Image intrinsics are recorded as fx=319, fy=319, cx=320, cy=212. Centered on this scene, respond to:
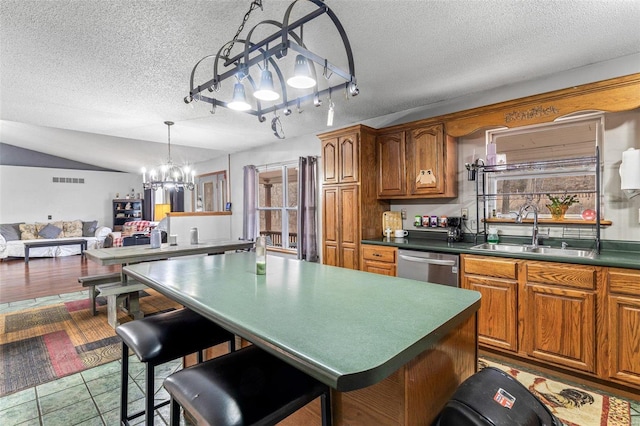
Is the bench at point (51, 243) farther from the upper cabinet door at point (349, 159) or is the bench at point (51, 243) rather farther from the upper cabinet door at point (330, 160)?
the upper cabinet door at point (349, 159)

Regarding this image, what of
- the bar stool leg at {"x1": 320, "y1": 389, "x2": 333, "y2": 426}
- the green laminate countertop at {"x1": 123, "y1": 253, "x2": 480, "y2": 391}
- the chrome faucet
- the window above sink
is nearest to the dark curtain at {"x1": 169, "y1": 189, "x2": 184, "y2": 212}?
the green laminate countertop at {"x1": 123, "y1": 253, "x2": 480, "y2": 391}

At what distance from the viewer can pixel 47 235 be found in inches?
348

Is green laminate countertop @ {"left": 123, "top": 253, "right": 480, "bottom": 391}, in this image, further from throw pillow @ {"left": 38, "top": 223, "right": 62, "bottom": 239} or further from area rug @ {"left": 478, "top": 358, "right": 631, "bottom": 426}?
throw pillow @ {"left": 38, "top": 223, "right": 62, "bottom": 239}

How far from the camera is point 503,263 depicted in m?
2.61

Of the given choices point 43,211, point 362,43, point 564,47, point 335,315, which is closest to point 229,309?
point 335,315

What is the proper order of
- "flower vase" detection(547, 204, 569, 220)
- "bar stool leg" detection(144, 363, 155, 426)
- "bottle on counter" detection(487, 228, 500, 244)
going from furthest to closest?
"bottle on counter" detection(487, 228, 500, 244)
"flower vase" detection(547, 204, 569, 220)
"bar stool leg" detection(144, 363, 155, 426)

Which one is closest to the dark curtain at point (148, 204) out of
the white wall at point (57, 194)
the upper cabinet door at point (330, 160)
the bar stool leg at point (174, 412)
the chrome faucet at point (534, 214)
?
the white wall at point (57, 194)

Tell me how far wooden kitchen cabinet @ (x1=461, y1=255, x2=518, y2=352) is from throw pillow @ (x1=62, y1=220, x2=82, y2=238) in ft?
36.0

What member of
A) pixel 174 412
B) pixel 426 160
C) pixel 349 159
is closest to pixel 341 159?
pixel 349 159

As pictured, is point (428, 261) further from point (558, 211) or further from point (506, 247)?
point (558, 211)

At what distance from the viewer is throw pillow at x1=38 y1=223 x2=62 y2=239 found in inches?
348

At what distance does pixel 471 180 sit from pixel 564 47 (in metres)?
1.36

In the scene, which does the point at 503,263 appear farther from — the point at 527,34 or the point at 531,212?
the point at 527,34

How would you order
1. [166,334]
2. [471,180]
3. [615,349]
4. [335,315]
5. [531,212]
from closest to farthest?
[335,315], [166,334], [615,349], [531,212], [471,180]
